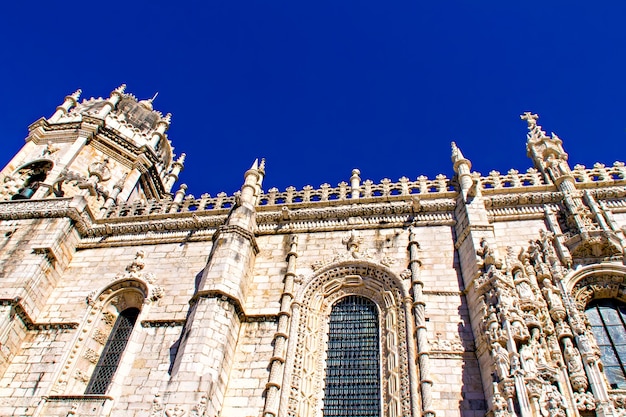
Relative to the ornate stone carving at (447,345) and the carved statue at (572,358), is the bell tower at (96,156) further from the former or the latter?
the carved statue at (572,358)

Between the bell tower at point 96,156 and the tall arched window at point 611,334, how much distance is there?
48.2 ft

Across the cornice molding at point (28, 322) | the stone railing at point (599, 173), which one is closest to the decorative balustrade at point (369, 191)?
the stone railing at point (599, 173)

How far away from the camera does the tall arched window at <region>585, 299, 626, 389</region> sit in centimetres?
1073

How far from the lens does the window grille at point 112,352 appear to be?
12.8 metres

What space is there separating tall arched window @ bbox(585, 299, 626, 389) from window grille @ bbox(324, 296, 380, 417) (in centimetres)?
473

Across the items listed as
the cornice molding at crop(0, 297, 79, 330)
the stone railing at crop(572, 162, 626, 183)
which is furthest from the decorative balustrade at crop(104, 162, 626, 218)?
the cornice molding at crop(0, 297, 79, 330)

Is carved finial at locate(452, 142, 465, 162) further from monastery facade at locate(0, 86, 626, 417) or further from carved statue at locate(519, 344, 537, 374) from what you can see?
carved statue at locate(519, 344, 537, 374)

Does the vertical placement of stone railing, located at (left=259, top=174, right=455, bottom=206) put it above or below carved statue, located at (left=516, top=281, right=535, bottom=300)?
above

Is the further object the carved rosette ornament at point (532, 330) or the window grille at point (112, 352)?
the window grille at point (112, 352)

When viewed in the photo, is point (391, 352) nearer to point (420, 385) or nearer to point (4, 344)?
A: point (420, 385)

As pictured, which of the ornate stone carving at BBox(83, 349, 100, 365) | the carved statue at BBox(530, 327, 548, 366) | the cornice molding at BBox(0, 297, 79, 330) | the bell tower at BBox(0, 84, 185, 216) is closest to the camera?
the carved statue at BBox(530, 327, 548, 366)

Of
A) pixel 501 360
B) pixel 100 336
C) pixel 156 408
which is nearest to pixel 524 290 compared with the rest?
pixel 501 360

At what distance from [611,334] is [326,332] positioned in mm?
6300

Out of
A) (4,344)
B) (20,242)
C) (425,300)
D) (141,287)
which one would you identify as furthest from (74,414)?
(425,300)
